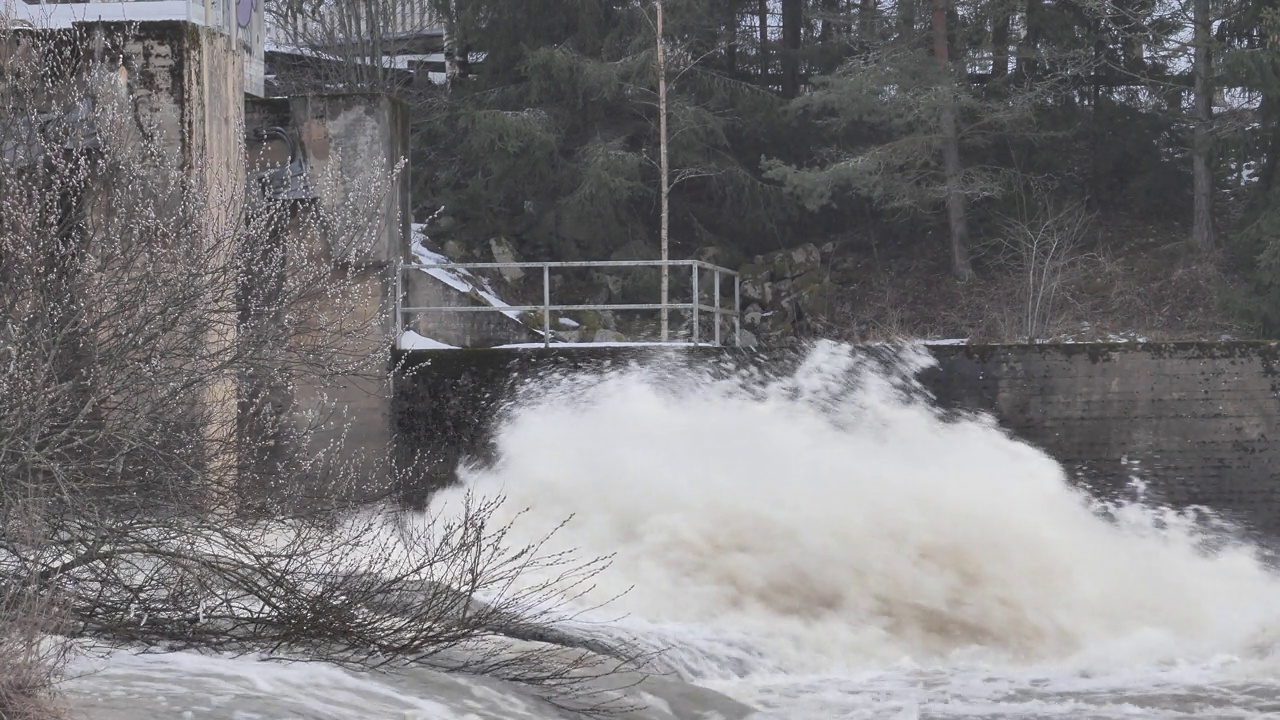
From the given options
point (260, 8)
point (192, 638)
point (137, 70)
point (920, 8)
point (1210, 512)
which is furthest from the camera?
point (920, 8)

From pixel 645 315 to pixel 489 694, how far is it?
20.0 meters

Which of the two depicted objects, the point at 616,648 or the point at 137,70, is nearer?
the point at 616,648

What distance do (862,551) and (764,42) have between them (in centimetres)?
2073

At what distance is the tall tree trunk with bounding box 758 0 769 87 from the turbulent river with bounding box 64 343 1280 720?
1866 centimetres

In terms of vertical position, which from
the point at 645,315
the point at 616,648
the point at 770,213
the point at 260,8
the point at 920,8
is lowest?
the point at 616,648

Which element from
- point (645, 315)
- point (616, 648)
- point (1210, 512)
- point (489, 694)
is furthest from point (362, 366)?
point (645, 315)

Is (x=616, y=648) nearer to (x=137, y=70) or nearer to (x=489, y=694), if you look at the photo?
(x=489, y=694)

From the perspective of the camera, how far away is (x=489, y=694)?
32.7 ft

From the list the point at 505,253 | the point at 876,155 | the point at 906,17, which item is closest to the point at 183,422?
the point at 505,253

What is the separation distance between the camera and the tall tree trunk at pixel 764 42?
1281 inches

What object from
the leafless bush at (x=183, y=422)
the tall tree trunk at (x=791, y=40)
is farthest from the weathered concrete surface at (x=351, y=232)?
the tall tree trunk at (x=791, y=40)

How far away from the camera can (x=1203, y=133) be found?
27125 mm

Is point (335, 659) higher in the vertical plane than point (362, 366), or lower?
lower

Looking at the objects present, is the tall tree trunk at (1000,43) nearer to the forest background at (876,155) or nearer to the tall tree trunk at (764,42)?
the forest background at (876,155)
